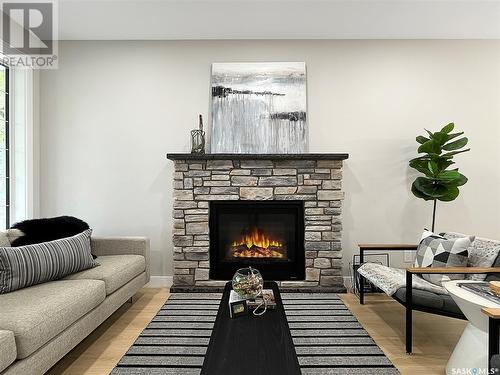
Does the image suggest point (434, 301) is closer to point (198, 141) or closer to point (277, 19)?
point (198, 141)

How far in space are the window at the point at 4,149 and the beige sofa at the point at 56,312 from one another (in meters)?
1.44

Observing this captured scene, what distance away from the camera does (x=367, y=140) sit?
4098 millimetres

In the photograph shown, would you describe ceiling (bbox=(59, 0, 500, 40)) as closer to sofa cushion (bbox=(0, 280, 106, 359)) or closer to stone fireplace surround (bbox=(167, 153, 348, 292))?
stone fireplace surround (bbox=(167, 153, 348, 292))

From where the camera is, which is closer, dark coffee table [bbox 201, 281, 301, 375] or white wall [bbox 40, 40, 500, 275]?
dark coffee table [bbox 201, 281, 301, 375]

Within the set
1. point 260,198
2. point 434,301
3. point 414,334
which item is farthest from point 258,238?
point 434,301

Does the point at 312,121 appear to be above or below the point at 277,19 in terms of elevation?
below

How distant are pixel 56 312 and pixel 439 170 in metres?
3.55

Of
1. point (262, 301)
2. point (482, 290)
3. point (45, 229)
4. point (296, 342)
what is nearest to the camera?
point (482, 290)

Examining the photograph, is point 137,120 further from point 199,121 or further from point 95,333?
point 95,333

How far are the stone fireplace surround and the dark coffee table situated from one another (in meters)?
1.69

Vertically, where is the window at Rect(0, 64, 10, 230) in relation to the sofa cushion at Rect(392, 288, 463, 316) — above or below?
above

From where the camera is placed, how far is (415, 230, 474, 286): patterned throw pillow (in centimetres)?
268

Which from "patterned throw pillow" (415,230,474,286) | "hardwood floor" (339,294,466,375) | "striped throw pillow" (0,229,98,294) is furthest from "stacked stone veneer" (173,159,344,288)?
"striped throw pillow" (0,229,98,294)

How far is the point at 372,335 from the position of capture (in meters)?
2.73
